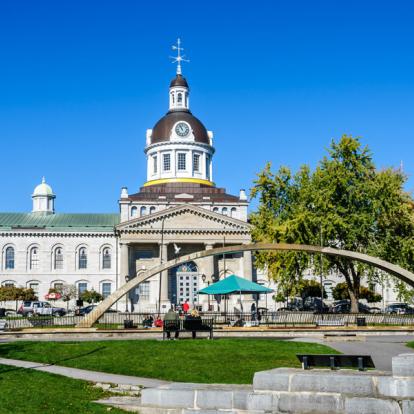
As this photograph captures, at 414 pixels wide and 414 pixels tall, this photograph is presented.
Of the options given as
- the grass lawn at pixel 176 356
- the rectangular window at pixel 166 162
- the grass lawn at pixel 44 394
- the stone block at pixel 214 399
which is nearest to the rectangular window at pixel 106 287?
the rectangular window at pixel 166 162

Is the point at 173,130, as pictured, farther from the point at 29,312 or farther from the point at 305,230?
the point at 305,230

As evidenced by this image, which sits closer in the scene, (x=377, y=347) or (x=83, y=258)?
(x=377, y=347)

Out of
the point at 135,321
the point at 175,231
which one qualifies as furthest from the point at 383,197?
the point at 175,231

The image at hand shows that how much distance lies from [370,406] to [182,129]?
74916mm

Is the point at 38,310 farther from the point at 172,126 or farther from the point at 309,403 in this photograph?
the point at 309,403

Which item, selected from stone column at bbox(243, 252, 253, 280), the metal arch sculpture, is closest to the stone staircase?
the metal arch sculpture

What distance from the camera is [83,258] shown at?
270 feet

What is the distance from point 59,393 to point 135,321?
2911cm

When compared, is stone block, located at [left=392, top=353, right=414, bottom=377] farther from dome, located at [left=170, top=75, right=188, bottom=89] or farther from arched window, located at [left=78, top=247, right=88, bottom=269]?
dome, located at [left=170, top=75, right=188, bottom=89]

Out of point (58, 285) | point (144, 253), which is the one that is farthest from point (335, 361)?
point (58, 285)

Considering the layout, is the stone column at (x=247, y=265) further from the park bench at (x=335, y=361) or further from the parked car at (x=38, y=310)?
the park bench at (x=335, y=361)

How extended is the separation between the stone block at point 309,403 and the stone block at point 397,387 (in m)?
0.80

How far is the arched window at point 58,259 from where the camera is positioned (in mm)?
81425

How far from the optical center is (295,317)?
4400cm
